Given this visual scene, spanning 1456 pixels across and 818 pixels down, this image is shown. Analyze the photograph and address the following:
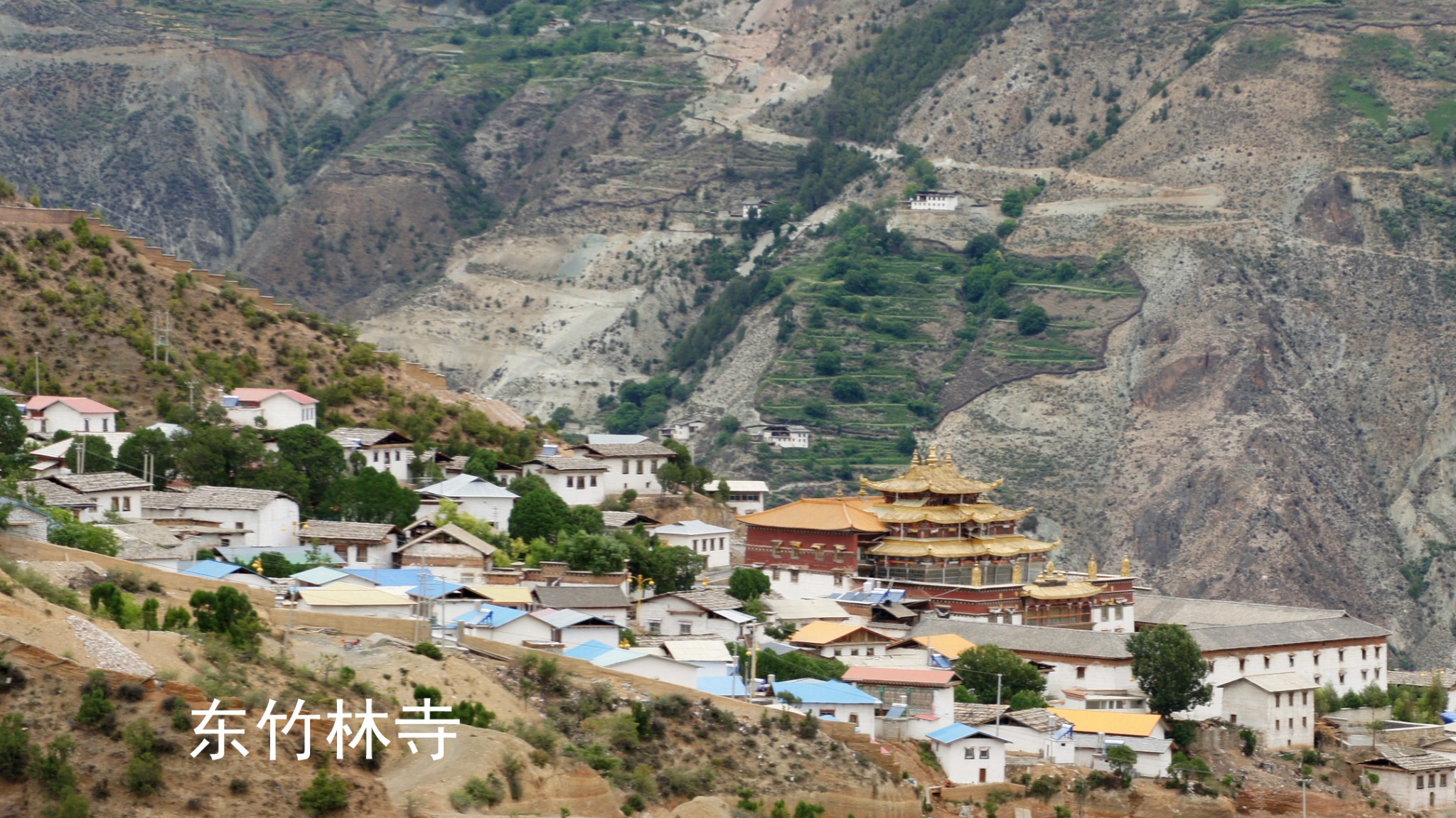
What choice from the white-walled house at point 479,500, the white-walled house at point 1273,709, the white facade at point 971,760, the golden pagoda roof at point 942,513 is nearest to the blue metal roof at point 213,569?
the white-walled house at point 479,500

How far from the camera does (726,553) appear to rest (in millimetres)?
102062

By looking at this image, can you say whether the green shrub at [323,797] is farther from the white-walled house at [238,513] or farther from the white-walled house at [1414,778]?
the white-walled house at [1414,778]

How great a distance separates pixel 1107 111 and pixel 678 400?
37.5m

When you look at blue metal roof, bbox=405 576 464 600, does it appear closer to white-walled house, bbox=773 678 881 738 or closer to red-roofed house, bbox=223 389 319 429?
white-walled house, bbox=773 678 881 738

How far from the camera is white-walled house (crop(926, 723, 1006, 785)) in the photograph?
258ft

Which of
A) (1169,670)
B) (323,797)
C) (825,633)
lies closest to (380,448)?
(825,633)

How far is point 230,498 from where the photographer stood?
293 feet

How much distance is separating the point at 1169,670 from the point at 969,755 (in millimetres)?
11465

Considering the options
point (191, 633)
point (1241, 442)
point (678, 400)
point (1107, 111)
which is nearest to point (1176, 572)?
point (1241, 442)

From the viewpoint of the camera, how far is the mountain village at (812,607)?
255ft

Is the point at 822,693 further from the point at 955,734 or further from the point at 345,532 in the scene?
the point at 345,532

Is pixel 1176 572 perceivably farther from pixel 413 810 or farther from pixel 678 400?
pixel 413 810

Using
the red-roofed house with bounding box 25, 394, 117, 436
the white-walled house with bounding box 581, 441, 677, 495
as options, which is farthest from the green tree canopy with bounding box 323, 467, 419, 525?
the white-walled house with bounding box 581, 441, 677, 495

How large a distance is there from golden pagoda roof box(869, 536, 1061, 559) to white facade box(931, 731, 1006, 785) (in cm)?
1840
